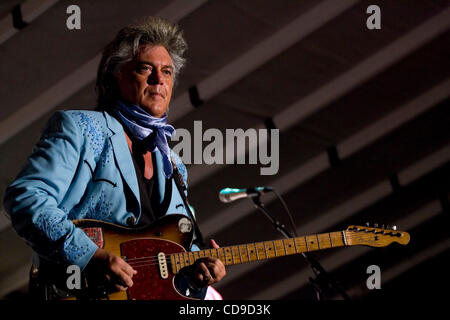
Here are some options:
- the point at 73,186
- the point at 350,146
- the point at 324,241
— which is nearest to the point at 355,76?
the point at 350,146

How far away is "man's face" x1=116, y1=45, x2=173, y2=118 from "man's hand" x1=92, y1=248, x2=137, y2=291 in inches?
25.2

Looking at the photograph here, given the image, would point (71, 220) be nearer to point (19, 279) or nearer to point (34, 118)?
point (34, 118)

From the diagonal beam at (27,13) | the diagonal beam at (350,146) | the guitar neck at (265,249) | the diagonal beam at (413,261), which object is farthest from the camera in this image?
the diagonal beam at (413,261)

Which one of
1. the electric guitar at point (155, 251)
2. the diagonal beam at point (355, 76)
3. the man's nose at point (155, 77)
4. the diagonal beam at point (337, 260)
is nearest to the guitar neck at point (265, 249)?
the electric guitar at point (155, 251)

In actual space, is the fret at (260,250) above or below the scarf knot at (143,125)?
below

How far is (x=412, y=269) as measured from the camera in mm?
6387

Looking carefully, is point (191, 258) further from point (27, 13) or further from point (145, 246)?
point (27, 13)

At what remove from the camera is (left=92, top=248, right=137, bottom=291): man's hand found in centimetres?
189

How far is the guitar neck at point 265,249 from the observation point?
2241 mm

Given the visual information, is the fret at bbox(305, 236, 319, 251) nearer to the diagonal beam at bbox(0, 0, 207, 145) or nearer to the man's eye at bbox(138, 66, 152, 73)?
the man's eye at bbox(138, 66, 152, 73)

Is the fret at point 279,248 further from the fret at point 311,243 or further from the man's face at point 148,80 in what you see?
the man's face at point 148,80

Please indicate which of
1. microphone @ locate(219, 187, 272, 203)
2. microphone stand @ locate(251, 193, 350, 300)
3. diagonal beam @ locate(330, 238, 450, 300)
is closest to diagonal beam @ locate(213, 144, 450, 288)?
diagonal beam @ locate(330, 238, 450, 300)

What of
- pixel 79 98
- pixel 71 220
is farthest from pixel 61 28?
pixel 71 220

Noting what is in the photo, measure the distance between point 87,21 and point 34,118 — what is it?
0.69 meters
